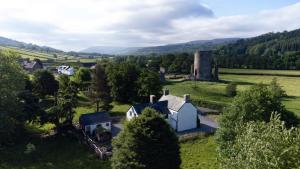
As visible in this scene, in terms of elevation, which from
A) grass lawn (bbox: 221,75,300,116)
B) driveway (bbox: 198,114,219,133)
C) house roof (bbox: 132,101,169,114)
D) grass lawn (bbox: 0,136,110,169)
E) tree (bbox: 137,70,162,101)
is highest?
tree (bbox: 137,70,162,101)

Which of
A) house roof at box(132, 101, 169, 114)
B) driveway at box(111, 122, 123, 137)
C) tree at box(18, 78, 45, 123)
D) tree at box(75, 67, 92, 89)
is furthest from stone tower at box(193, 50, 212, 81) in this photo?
tree at box(18, 78, 45, 123)

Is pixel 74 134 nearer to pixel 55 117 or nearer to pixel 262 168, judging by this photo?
pixel 55 117

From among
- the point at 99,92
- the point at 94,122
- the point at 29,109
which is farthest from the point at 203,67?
the point at 29,109

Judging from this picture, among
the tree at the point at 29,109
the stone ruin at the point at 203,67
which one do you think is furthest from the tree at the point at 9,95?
the stone ruin at the point at 203,67

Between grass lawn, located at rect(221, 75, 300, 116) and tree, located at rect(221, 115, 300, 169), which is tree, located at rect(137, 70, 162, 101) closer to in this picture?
grass lawn, located at rect(221, 75, 300, 116)

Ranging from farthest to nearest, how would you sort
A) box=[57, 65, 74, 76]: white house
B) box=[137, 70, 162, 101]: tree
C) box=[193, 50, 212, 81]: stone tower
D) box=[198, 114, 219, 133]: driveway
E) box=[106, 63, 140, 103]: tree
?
box=[57, 65, 74, 76]: white house → box=[193, 50, 212, 81]: stone tower → box=[106, 63, 140, 103]: tree → box=[137, 70, 162, 101]: tree → box=[198, 114, 219, 133]: driveway

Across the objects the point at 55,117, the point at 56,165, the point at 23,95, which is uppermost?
the point at 23,95

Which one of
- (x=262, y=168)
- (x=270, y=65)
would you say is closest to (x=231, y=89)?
(x=262, y=168)
